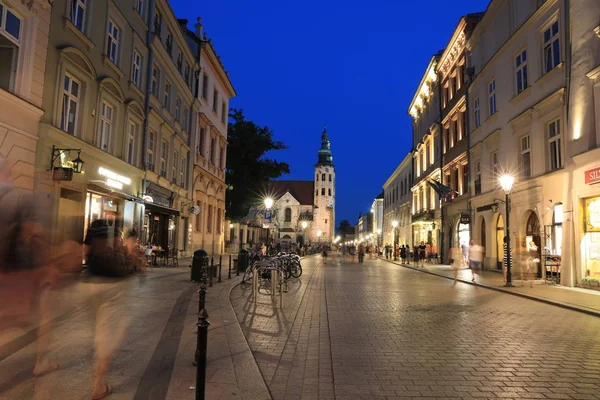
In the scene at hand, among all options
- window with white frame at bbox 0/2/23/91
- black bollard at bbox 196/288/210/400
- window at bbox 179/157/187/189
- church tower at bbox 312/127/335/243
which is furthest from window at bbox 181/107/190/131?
church tower at bbox 312/127/335/243

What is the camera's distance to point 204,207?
32062 millimetres

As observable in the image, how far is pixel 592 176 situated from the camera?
14602 mm

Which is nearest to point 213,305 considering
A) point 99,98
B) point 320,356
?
point 320,356

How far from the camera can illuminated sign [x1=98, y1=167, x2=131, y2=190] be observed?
1666cm

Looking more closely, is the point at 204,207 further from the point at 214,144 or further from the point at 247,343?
the point at 247,343

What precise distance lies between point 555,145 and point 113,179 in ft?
59.3

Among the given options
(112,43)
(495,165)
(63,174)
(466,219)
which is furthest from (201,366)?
(466,219)

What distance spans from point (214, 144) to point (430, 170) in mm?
19420

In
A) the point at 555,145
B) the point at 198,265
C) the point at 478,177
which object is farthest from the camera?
the point at 478,177

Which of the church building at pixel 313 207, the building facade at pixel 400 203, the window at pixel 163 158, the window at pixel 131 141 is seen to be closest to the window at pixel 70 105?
the window at pixel 131 141

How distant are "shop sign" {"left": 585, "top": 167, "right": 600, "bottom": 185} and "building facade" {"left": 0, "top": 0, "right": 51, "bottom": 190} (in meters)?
17.3

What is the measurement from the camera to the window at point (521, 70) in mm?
20500

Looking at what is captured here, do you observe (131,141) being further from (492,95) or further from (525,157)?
(492,95)

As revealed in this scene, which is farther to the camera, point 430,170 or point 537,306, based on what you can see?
point 430,170
